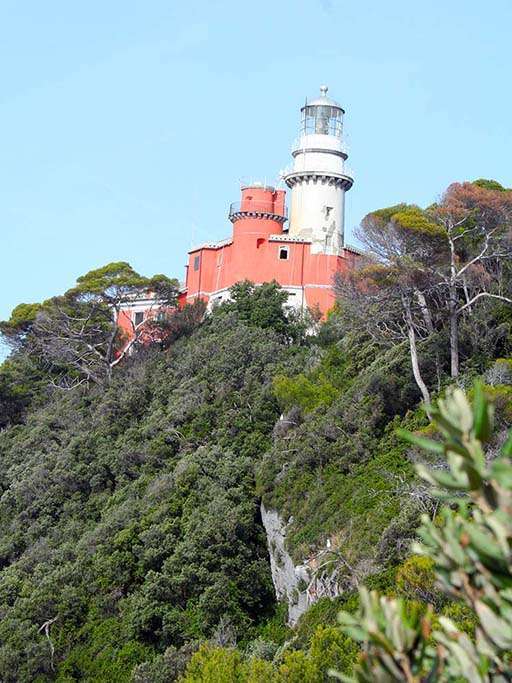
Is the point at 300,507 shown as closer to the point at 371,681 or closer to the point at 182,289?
the point at 182,289

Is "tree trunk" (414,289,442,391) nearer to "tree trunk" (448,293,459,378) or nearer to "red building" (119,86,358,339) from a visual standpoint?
"tree trunk" (448,293,459,378)

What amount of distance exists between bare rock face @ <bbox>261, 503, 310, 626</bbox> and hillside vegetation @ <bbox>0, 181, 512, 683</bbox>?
26 cm

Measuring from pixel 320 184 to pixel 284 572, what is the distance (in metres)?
17.7

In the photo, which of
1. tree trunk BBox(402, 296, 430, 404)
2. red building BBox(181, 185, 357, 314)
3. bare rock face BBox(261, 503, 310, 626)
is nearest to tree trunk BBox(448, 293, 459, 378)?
tree trunk BBox(402, 296, 430, 404)

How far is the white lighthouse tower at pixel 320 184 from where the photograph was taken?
4212cm

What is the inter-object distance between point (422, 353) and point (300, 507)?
14.0 ft

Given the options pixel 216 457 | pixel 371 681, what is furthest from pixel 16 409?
pixel 371 681

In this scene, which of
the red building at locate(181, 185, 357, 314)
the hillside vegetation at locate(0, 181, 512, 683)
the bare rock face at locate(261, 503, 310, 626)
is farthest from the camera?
the red building at locate(181, 185, 357, 314)

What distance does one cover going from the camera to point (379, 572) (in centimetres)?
2192

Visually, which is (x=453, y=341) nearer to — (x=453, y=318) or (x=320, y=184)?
(x=453, y=318)

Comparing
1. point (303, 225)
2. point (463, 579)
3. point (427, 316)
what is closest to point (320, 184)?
point (303, 225)

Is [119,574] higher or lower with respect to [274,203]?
lower

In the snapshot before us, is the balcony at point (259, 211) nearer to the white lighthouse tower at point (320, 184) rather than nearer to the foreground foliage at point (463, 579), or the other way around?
the white lighthouse tower at point (320, 184)

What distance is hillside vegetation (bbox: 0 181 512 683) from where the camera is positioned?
81.0 ft
